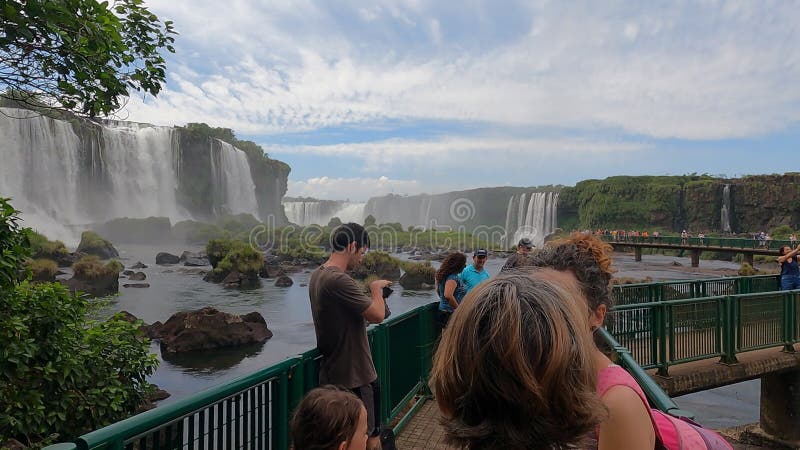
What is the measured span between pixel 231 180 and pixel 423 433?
3022 inches

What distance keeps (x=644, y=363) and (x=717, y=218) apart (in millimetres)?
68793

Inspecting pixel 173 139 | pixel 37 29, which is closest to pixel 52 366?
pixel 37 29

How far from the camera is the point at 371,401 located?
357 cm

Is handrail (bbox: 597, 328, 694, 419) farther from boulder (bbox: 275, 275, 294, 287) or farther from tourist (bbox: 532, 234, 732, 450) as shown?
boulder (bbox: 275, 275, 294, 287)

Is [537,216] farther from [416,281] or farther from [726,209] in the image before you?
[416,281]

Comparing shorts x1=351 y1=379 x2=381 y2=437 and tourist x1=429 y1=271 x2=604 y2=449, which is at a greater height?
tourist x1=429 y1=271 x2=604 y2=449

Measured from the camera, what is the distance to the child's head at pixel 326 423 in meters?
2.14

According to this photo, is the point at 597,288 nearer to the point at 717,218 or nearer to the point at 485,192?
the point at 717,218

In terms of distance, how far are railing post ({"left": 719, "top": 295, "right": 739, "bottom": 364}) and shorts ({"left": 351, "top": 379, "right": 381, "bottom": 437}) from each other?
692cm

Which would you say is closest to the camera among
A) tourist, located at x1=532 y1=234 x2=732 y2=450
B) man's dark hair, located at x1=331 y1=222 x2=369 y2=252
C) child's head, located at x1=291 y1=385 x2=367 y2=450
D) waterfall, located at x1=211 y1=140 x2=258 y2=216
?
tourist, located at x1=532 y1=234 x2=732 y2=450

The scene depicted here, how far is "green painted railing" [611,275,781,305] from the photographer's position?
1034 cm

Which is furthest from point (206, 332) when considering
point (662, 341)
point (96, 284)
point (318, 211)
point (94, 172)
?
point (318, 211)

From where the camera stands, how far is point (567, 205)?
83.8 meters

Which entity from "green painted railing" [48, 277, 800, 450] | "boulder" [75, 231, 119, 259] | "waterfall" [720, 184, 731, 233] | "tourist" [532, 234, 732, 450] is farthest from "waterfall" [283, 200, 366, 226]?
"tourist" [532, 234, 732, 450]
